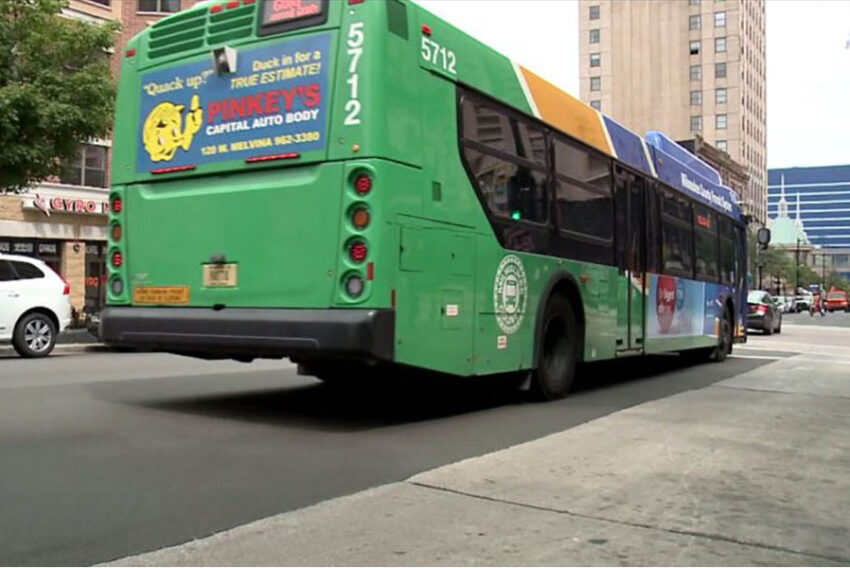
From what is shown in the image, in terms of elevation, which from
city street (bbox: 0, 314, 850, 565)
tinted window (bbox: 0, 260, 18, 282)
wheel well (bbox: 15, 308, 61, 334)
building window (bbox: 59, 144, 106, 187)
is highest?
building window (bbox: 59, 144, 106, 187)

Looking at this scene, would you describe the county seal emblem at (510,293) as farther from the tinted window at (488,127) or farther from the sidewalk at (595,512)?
the sidewalk at (595,512)

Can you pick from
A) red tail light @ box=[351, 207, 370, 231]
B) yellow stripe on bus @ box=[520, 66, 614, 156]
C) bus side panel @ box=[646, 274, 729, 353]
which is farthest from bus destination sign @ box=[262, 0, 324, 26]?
bus side panel @ box=[646, 274, 729, 353]

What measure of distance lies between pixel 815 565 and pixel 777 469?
204cm

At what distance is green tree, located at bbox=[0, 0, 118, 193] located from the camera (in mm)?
14711

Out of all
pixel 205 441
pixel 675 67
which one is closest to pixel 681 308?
pixel 205 441

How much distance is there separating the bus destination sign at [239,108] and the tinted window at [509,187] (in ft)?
4.85

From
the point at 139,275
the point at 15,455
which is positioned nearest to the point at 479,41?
the point at 139,275

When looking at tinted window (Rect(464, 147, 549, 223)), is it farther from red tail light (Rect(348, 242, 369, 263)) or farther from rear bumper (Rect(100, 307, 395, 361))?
rear bumper (Rect(100, 307, 395, 361))

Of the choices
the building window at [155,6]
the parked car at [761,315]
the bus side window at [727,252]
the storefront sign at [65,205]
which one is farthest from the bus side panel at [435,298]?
the building window at [155,6]

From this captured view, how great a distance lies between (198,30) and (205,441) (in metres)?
3.62

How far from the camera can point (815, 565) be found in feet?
12.0

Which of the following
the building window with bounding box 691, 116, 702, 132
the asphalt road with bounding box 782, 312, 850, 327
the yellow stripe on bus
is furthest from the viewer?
the building window with bounding box 691, 116, 702, 132

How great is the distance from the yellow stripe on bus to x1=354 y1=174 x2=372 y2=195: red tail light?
2.82 m

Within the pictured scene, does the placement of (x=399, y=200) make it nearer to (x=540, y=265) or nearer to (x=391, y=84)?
(x=391, y=84)
